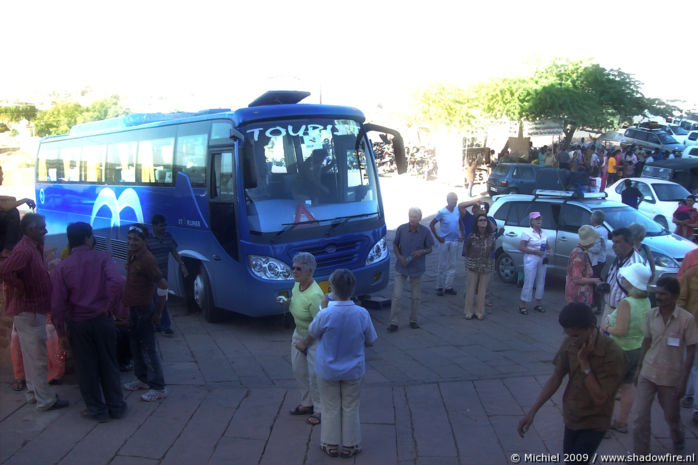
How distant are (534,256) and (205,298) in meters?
5.12

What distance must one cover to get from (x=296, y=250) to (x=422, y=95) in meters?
20.4

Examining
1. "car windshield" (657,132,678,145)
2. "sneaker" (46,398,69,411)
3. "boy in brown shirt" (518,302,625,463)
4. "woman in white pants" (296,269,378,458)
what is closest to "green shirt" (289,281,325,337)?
"woman in white pants" (296,269,378,458)

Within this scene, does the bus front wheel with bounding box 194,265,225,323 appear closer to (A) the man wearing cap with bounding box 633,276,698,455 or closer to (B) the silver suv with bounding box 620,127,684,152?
(A) the man wearing cap with bounding box 633,276,698,455

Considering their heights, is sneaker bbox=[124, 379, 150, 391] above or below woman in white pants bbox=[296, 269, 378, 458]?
below

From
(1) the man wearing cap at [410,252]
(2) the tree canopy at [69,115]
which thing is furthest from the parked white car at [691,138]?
(2) the tree canopy at [69,115]

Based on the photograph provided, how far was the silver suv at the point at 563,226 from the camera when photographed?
1002 centimetres

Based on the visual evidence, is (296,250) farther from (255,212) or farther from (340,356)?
(340,356)

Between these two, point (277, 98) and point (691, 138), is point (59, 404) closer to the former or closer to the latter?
point (277, 98)

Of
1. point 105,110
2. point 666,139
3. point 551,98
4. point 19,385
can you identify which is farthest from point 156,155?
point 105,110

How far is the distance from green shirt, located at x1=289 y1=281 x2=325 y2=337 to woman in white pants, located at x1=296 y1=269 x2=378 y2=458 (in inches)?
14.4

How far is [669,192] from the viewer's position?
16609mm

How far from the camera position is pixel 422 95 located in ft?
89.3

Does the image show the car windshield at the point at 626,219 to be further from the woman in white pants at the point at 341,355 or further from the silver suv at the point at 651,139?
the silver suv at the point at 651,139

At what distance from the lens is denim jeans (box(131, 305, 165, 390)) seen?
604 cm
